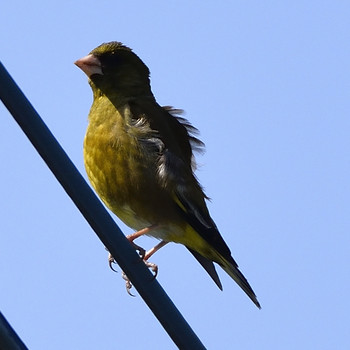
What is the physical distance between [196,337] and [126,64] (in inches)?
144

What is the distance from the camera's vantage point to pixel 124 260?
125 inches

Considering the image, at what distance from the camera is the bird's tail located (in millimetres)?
5293

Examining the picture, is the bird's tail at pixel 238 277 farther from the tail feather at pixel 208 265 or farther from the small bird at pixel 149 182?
the tail feather at pixel 208 265

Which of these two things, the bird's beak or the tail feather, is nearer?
the tail feather

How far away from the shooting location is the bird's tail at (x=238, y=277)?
5.29m

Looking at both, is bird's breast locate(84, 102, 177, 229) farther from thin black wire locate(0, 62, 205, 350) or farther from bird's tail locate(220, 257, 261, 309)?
thin black wire locate(0, 62, 205, 350)

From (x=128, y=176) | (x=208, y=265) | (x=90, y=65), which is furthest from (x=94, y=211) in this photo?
(x=90, y=65)

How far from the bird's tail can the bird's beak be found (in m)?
1.78

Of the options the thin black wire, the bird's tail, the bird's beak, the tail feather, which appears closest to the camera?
the thin black wire

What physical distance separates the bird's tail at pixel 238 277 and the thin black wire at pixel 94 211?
2.05 metres

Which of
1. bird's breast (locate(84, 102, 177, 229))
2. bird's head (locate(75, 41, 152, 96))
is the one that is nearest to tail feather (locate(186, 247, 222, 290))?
bird's breast (locate(84, 102, 177, 229))

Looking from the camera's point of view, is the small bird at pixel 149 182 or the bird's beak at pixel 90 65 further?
the bird's beak at pixel 90 65

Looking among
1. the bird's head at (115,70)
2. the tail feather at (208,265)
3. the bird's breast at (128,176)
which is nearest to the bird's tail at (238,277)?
the tail feather at (208,265)

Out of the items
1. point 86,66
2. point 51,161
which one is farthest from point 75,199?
point 86,66
